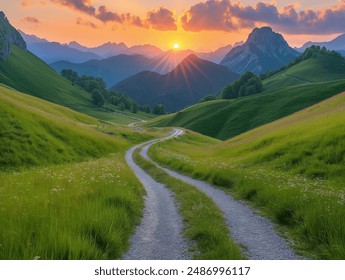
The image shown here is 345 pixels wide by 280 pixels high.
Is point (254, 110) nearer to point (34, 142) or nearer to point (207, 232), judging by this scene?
point (34, 142)

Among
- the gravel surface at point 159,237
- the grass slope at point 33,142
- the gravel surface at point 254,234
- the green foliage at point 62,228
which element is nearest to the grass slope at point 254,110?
the grass slope at point 33,142

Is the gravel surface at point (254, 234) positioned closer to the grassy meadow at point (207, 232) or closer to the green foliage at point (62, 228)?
the grassy meadow at point (207, 232)

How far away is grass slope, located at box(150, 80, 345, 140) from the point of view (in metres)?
135

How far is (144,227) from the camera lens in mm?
10203

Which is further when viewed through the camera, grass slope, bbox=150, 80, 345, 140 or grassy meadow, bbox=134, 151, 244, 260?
grass slope, bbox=150, 80, 345, 140

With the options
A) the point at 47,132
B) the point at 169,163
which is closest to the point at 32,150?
the point at 47,132

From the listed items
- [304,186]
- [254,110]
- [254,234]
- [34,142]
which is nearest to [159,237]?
[254,234]

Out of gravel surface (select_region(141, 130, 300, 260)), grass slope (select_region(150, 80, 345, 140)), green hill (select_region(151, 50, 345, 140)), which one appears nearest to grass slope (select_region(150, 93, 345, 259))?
gravel surface (select_region(141, 130, 300, 260))

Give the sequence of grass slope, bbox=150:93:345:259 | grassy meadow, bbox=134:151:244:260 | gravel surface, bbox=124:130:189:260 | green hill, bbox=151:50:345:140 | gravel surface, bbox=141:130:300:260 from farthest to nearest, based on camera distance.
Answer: green hill, bbox=151:50:345:140, grass slope, bbox=150:93:345:259, gravel surface, bbox=141:130:300:260, gravel surface, bbox=124:130:189:260, grassy meadow, bbox=134:151:244:260

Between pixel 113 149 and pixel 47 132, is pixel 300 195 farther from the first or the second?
pixel 113 149

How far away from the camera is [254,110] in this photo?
478 ft

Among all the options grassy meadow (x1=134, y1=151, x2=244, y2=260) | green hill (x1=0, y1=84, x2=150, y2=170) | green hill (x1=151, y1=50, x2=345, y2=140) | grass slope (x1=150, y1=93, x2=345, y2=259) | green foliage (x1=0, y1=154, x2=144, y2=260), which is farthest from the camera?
green hill (x1=151, y1=50, x2=345, y2=140)

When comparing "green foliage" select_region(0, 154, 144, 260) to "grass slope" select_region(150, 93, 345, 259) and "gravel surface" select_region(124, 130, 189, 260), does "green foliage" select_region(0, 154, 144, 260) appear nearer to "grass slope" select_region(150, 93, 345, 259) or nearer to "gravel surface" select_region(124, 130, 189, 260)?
"gravel surface" select_region(124, 130, 189, 260)

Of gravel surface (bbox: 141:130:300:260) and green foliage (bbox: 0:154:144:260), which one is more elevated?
green foliage (bbox: 0:154:144:260)
